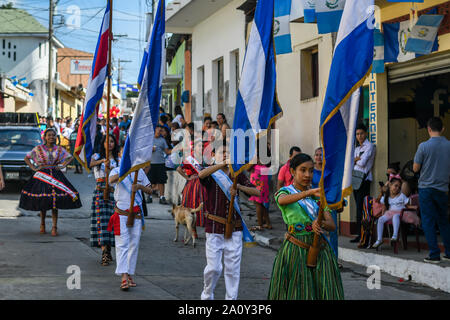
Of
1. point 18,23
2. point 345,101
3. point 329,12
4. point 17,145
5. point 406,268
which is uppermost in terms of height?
point 18,23

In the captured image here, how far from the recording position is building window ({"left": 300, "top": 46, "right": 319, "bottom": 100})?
15256 millimetres

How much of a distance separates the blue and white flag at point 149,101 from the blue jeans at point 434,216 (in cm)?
390

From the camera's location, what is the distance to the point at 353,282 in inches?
348

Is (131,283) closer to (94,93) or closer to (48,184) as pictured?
(94,93)

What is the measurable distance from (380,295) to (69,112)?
58.5 meters

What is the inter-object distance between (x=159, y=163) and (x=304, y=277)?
1242 cm

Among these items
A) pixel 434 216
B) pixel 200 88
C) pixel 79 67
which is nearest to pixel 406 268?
pixel 434 216

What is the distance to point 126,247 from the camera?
7.81 metres

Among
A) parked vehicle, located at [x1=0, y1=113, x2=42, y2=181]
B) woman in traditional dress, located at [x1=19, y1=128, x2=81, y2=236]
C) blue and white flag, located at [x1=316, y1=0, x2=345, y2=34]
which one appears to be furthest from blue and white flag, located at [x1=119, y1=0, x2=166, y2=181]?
parked vehicle, located at [x1=0, y1=113, x2=42, y2=181]

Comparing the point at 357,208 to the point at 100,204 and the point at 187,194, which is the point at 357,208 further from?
the point at 100,204

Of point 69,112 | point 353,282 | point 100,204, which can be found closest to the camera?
point 353,282

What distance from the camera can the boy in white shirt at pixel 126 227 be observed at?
7.73 meters

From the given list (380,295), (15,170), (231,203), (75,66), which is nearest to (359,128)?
(380,295)

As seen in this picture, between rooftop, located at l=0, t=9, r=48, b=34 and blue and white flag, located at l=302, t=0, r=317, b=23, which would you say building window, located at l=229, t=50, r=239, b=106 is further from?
rooftop, located at l=0, t=9, r=48, b=34
